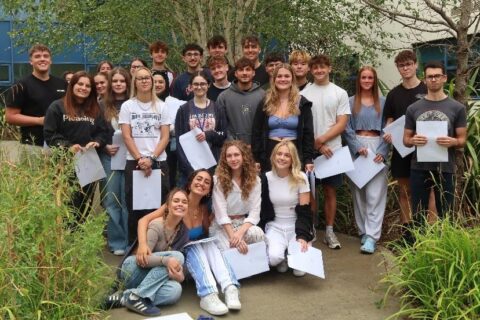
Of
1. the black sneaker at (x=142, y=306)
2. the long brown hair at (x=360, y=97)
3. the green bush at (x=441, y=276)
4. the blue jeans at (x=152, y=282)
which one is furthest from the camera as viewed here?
the long brown hair at (x=360, y=97)

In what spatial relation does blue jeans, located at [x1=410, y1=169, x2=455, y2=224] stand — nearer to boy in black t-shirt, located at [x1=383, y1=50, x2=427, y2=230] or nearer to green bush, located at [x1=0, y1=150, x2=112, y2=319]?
boy in black t-shirt, located at [x1=383, y1=50, x2=427, y2=230]

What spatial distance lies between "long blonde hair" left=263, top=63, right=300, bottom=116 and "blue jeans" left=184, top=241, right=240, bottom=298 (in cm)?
147

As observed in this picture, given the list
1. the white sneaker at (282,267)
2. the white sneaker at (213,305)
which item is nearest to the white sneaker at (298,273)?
the white sneaker at (282,267)

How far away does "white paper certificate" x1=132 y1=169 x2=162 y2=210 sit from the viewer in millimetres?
5699

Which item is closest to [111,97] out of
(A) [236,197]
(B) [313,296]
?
(A) [236,197]

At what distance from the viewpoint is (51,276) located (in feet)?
12.4

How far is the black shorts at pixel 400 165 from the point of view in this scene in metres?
5.98

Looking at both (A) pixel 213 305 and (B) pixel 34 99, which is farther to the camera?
(B) pixel 34 99

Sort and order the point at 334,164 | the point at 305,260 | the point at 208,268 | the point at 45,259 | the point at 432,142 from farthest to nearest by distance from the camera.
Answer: the point at 334,164, the point at 432,142, the point at 305,260, the point at 208,268, the point at 45,259

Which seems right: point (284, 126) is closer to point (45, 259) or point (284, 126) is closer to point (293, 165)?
point (293, 165)

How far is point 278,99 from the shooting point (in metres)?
5.78

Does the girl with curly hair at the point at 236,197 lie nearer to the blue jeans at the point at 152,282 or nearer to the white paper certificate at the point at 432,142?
the blue jeans at the point at 152,282

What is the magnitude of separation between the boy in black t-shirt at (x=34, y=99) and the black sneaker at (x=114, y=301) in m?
2.14

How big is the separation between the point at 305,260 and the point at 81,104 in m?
2.63
